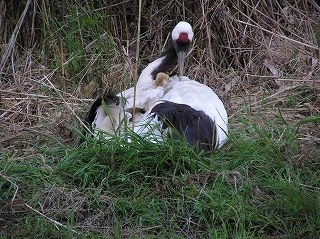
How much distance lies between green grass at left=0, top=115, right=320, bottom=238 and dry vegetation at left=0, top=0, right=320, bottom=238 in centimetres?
110

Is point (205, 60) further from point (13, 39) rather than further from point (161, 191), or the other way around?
point (161, 191)

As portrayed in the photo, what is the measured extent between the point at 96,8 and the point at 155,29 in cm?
63

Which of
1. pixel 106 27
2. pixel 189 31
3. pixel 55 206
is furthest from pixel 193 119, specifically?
pixel 106 27

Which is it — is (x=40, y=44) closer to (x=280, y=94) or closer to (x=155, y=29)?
(x=155, y=29)

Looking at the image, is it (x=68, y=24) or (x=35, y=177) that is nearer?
(x=35, y=177)

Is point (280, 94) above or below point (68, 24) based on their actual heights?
below

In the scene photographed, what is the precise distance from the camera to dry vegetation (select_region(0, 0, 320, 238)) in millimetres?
5242

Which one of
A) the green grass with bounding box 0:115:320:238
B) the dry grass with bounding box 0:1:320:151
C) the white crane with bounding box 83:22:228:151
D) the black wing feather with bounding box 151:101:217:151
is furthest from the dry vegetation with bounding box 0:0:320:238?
the green grass with bounding box 0:115:320:238

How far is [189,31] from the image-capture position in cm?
541

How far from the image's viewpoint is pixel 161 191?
370cm

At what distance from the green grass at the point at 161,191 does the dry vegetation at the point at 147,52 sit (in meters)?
1.10

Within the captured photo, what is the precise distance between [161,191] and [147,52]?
8.75 feet

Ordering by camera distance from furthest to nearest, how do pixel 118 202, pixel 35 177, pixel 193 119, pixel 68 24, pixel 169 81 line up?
1. pixel 68 24
2. pixel 169 81
3. pixel 193 119
4. pixel 35 177
5. pixel 118 202

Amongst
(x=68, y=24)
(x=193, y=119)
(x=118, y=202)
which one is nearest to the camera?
(x=118, y=202)
